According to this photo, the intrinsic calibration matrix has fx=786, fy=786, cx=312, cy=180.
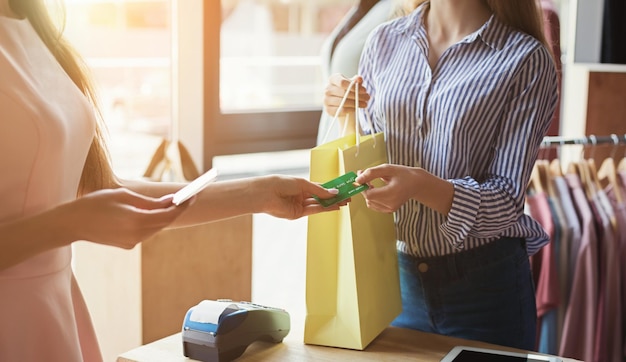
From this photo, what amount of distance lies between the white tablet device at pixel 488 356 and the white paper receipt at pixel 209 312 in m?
0.37

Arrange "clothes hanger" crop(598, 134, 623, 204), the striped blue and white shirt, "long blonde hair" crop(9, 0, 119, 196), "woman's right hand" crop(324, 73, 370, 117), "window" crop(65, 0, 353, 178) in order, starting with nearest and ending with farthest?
"long blonde hair" crop(9, 0, 119, 196)
the striped blue and white shirt
"woman's right hand" crop(324, 73, 370, 117)
"clothes hanger" crop(598, 134, 623, 204)
"window" crop(65, 0, 353, 178)

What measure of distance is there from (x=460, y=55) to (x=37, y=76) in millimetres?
809

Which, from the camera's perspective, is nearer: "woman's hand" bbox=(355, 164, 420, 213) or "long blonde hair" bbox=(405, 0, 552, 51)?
"woman's hand" bbox=(355, 164, 420, 213)

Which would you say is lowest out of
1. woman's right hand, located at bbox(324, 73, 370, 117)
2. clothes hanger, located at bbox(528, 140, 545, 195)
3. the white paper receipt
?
the white paper receipt

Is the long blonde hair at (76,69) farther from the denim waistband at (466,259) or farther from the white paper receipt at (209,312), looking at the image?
the denim waistband at (466,259)

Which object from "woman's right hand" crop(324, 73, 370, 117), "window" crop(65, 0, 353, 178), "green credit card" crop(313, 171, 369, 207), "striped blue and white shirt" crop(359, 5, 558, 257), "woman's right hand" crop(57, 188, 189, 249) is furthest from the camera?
"window" crop(65, 0, 353, 178)

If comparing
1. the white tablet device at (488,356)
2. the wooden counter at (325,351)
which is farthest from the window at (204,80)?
the white tablet device at (488,356)

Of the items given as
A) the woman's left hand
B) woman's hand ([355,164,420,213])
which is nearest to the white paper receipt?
the woman's left hand

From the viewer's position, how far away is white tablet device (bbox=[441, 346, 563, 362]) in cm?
128

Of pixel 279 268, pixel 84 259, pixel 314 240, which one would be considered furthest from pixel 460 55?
pixel 279 268

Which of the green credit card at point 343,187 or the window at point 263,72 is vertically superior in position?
the window at point 263,72

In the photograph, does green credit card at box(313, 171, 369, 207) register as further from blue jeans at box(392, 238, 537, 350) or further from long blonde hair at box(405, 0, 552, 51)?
long blonde hair at box(405, 0, 552, 51)

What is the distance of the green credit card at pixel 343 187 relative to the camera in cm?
127

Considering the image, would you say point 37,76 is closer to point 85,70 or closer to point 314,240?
point 85,70
